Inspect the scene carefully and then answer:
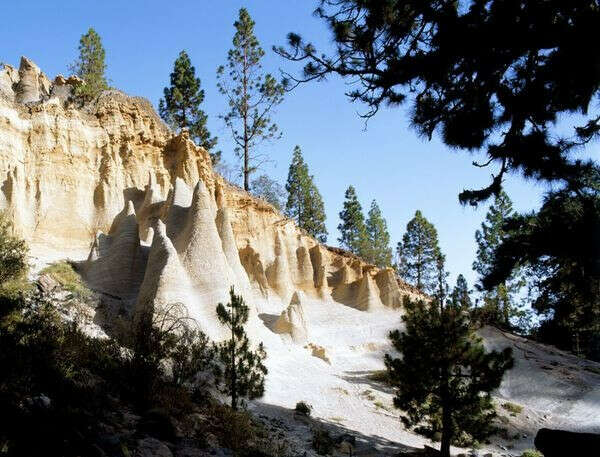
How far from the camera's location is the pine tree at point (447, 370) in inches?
446

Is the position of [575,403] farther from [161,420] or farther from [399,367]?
[161,420]

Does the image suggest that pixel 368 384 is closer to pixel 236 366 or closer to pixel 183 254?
pixel 183 254

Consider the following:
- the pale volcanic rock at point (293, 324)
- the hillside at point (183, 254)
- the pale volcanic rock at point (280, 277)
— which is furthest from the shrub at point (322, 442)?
the pale volcanic rock at point (280, 277)

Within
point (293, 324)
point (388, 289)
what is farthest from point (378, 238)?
point (293, 324)

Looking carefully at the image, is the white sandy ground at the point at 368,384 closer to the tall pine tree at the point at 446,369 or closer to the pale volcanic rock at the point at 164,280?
the tall pine tree at the point at 446,369

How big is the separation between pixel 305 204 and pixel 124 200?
1146 inches

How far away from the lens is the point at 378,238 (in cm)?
5519

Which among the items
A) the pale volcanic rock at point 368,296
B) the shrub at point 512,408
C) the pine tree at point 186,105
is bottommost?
the shrub at point 512,408

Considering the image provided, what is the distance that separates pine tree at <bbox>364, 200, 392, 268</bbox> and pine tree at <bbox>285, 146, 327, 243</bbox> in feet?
19.8

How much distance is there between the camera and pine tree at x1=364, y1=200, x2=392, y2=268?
52594mm

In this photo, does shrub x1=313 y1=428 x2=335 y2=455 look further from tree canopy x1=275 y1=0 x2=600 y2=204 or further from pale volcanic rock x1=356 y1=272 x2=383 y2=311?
pale volcanic rock x1=356 y1=272 x2=383 y2=311

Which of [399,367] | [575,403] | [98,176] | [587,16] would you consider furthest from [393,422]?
[98,176]

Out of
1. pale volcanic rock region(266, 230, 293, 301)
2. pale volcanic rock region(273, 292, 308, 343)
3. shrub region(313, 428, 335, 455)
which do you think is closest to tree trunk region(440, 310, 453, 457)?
shrub region(313, 428, 335, 455)

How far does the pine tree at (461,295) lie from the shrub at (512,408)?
11.0 m
